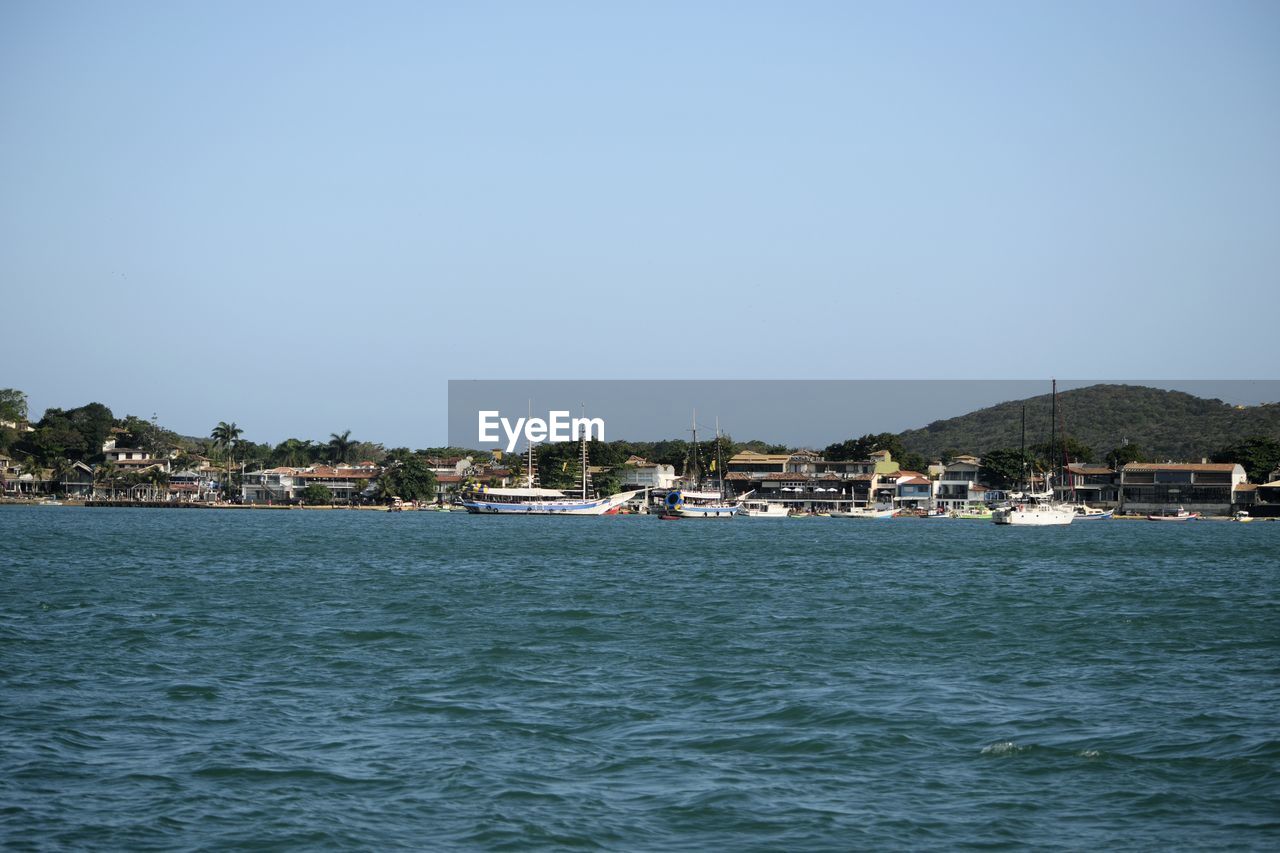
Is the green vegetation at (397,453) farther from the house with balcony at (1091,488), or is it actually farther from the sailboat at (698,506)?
the sailboat at (698,506)

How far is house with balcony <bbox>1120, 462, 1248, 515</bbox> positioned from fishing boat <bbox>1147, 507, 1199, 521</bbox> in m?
0.98

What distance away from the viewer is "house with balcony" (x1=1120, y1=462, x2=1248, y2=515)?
11412 centimetres

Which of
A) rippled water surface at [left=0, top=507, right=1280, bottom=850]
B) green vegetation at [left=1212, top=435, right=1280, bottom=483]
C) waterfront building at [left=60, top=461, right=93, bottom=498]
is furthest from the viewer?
waterfront building at [left=60, top=461, right=93, bottom=498]

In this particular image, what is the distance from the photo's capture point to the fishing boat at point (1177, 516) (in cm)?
11162

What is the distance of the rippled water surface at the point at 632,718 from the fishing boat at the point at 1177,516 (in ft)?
285

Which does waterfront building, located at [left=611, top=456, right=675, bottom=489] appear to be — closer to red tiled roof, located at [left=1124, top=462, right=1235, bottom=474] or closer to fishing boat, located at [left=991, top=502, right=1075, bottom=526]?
red tiled roof, located at [left=1124, top=462, right=1235, bottom=474]

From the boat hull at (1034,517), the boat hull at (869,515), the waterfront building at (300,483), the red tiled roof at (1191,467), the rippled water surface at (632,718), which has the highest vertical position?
the red tiled roof at (1191,467)

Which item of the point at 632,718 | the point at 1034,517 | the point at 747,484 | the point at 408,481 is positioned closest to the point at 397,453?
the point at 408,481

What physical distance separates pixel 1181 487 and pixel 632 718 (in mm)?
114840

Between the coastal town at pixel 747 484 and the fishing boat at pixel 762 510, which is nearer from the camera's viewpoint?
the coastal town at pixel 747 484

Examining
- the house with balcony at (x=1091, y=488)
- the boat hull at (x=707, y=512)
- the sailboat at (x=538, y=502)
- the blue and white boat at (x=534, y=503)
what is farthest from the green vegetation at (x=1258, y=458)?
the blue and white boat at (x=534, y=503)

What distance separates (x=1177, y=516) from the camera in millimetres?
112500

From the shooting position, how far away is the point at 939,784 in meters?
11.8

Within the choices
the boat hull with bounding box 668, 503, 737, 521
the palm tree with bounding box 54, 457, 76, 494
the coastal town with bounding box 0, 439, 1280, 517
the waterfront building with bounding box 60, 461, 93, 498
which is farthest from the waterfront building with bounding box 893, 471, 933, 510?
the palm tree with bounding box 54, 457, 76, 494
